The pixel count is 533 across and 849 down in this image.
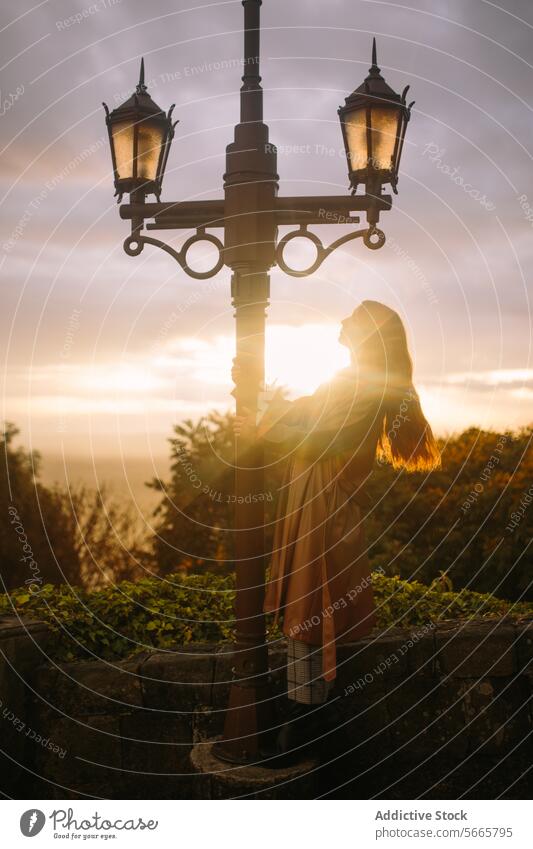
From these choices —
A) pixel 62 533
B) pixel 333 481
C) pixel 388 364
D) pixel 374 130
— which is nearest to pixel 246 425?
pixel 333 481

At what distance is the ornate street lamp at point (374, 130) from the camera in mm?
4328

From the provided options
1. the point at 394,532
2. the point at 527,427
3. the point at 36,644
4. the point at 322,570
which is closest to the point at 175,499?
the point at 394,532

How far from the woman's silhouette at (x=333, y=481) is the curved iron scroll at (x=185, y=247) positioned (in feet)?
2.35

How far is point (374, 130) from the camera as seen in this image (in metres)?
4.36

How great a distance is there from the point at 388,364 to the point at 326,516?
785 millimetres

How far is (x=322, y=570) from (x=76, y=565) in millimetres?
16129

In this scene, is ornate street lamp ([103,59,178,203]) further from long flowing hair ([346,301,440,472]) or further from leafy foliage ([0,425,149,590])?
leafy foliage ([0,425,149,590])

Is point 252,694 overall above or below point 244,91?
below

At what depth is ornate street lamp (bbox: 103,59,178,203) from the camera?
4.42 metres

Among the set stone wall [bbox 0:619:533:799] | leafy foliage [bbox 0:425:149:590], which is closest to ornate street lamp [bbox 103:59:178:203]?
stone wall [bbox 0:619:533:799]

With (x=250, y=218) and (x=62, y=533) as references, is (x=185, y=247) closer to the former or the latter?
(x=250, y=218)

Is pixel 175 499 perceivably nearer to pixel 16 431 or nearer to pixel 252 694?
pixel 16 431

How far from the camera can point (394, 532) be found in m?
8.95

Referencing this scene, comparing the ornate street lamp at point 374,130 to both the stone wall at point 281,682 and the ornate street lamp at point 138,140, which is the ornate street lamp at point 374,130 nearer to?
the ornate street lamp at point 138,140
